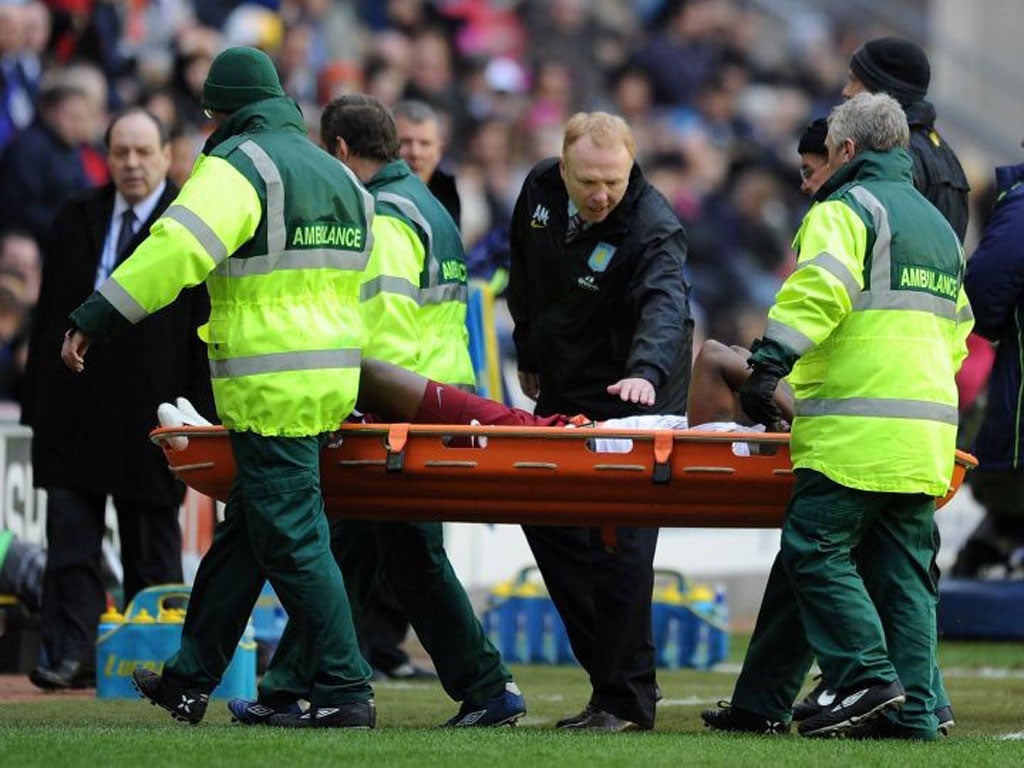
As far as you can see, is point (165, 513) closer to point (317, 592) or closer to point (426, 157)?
point (426, 157)

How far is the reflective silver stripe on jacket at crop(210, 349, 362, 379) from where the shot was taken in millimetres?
7469

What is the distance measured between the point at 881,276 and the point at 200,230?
82.0 inches

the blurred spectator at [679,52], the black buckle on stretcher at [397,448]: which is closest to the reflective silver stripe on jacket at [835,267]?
the black buckle on stretcher at [397,448]

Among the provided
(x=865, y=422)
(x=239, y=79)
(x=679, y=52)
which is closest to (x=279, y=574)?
(x=239, y=79)

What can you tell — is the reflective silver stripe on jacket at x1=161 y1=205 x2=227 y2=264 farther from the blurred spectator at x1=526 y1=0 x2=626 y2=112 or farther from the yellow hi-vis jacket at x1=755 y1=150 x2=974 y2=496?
the blurred spectator at x1=526 y1=0 x2=626 y2=112

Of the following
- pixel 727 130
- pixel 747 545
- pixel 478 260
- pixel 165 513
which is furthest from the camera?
pixel 727 130

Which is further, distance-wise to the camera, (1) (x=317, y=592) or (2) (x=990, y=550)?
(2) (x=990, y=550)

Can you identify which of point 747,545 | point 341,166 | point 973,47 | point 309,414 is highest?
point 973,47

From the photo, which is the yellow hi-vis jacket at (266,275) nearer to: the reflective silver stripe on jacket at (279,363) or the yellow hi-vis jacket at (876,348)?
the reflective silver stripe on jacket at (279,363)

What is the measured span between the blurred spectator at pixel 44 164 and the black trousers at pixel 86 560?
14.6 ft

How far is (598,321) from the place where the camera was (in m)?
8.59

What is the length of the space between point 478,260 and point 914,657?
4933 millimetres

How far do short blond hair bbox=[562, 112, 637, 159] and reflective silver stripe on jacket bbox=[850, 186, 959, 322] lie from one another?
985mm

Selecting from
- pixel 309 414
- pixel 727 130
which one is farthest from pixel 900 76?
pixel 727 130
